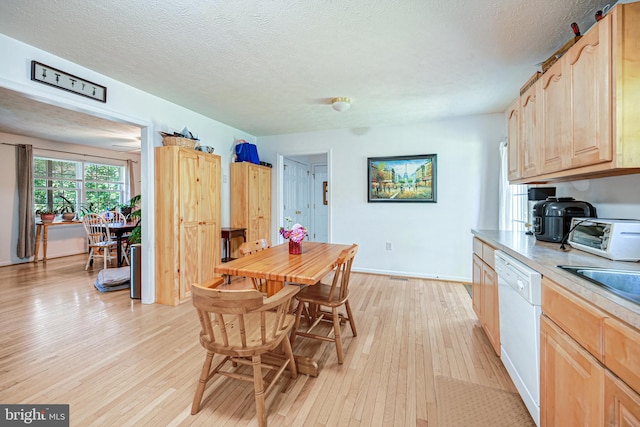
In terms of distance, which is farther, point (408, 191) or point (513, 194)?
point (408, 191)

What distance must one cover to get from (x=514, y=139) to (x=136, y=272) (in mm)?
4208

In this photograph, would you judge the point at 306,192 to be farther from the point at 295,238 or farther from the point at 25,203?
the point at 25,203

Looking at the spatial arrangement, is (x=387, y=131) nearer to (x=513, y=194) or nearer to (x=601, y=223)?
(x=513, y=194)

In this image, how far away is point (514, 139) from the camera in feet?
7.95

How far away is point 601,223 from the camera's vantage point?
4.77ft

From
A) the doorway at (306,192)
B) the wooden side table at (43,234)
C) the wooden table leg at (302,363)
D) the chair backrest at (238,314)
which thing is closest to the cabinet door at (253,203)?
the doorway at (306,192)

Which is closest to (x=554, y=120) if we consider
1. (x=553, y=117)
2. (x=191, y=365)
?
(x=553, y=117)

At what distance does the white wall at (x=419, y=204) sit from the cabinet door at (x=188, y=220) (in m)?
2.04

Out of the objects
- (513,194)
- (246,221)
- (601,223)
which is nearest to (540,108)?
(601,223)

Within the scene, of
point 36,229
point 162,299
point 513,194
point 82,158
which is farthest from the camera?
point 82,158

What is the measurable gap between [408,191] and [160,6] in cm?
355

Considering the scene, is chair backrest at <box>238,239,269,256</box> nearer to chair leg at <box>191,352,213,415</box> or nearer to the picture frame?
chair leg at <box>191,352,213,415</box>

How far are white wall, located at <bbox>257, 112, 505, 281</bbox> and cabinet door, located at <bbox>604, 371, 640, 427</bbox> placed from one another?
3.30 meters

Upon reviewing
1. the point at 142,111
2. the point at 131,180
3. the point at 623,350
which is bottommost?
the point at 623,350
